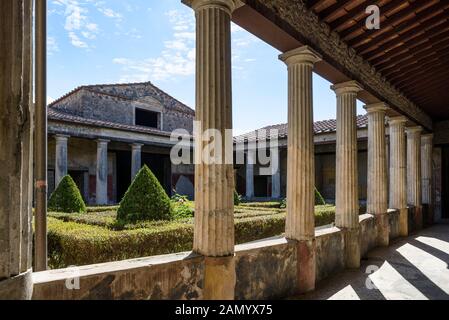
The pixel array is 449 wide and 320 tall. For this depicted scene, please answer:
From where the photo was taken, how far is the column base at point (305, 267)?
426 cm

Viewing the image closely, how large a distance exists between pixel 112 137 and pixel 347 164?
1092 cm

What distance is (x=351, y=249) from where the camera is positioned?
5.57 metres

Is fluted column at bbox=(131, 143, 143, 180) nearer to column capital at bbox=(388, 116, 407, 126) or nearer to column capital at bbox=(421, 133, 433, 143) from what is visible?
column capital at bbox=(388, 116, 407, 126)

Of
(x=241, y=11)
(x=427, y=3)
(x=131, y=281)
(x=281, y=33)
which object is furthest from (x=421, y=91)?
(x=131, y=281)

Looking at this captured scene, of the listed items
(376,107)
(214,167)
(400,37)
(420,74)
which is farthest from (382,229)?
(214,167)

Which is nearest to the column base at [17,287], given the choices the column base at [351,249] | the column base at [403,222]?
the column base at [351,249]

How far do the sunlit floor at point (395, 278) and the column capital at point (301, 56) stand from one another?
3.15 m

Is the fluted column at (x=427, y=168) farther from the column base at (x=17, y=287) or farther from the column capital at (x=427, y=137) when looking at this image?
the column base at (x=17, y=287)

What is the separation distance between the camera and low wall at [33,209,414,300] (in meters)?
2.30

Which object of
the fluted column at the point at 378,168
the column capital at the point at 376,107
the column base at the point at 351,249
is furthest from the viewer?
the fluted column at the point at 378,168

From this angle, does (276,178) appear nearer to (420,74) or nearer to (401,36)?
(420,74)

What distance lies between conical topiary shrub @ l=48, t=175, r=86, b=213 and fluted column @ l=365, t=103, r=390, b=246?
7065 millimetres

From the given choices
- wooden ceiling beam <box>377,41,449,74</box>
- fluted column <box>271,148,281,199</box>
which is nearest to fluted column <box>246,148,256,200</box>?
fluted column <box>271,148,281,199</box>
